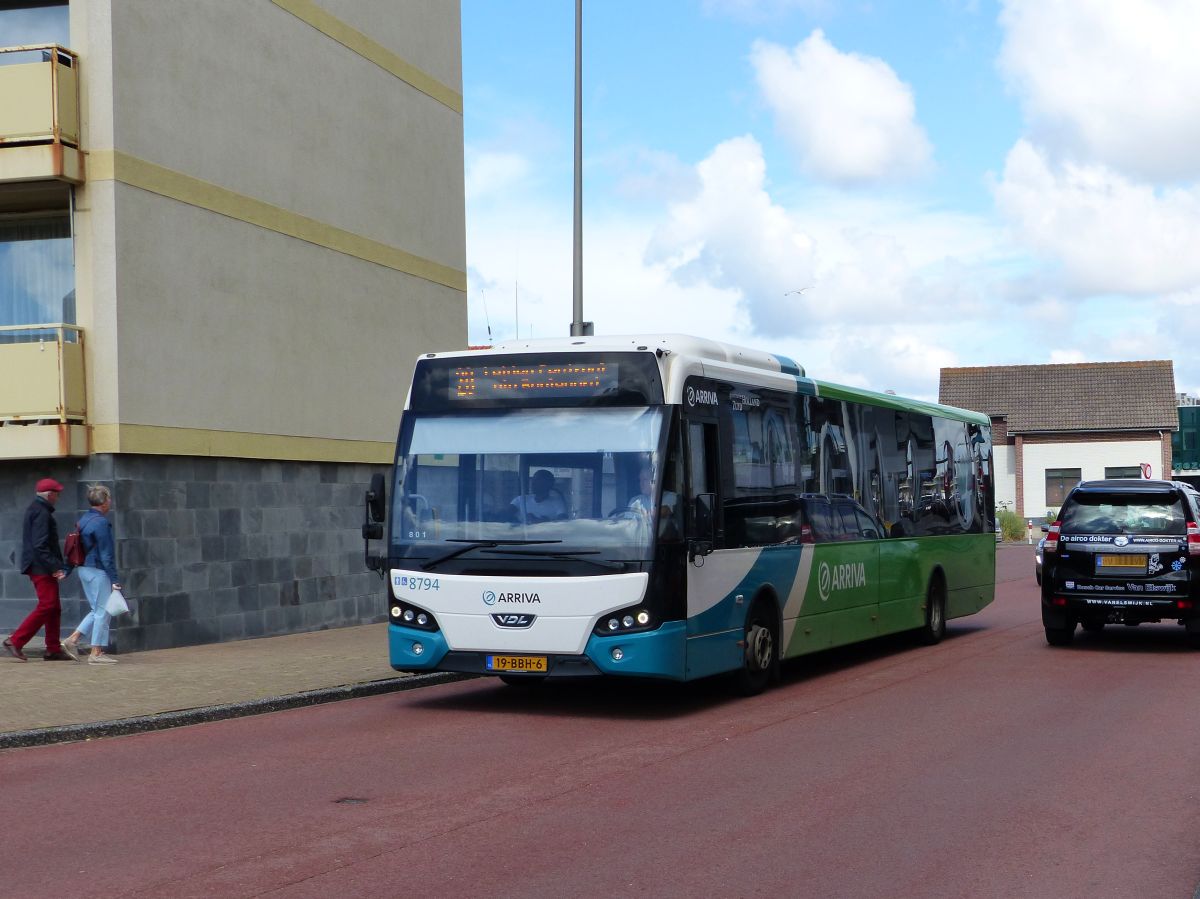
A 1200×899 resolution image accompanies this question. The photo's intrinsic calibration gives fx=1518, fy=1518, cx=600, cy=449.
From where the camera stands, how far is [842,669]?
16062 mm

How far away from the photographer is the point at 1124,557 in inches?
670

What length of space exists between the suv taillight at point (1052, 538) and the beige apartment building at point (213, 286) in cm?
978

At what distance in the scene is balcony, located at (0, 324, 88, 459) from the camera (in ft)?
54.5

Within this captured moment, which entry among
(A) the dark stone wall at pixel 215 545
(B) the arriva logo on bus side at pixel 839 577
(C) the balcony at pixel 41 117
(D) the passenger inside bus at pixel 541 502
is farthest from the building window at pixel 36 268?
(B) the arriva logo on bus side at pixel 839 577

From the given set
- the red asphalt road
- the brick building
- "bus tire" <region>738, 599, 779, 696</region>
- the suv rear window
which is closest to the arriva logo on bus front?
the red asphalt road

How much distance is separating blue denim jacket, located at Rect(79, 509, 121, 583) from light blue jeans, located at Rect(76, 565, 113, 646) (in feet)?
0.24

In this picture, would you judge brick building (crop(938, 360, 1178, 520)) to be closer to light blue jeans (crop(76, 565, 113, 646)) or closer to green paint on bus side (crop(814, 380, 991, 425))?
green paint on bus side (crop(814, 380, 991, 425))

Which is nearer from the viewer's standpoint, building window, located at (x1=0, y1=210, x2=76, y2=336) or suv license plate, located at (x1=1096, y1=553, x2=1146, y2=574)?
suv license plate, located at (x1=1096, y1=553, x2=1146, y2=574)

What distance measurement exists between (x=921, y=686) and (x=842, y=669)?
6.62 feet

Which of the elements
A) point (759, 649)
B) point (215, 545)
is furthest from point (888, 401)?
point (215, 545)

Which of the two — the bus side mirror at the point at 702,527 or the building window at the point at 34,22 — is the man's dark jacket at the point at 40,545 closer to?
the building window at the point at 34,22

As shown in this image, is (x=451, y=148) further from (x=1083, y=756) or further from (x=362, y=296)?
(x=1083, y=756)

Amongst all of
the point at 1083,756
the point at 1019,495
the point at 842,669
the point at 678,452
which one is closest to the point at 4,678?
the point at 678,452

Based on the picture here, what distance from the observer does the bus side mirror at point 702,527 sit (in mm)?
11930
